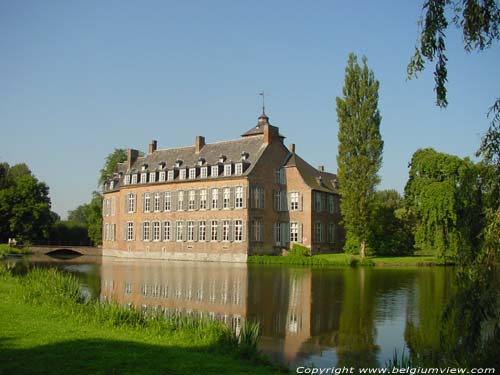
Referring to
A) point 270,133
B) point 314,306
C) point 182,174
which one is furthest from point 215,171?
point 314,306

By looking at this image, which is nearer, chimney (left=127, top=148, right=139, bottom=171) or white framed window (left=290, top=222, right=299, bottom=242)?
white framed window (left=290, top=222, right=299, bottom=242)

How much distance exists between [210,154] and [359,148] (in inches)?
585

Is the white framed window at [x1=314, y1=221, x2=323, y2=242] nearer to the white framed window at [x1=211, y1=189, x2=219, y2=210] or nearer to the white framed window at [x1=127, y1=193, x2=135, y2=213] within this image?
the white framed window at [x1=211, y1=189, x2=219, y2=210]

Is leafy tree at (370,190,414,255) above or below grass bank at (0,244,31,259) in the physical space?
above

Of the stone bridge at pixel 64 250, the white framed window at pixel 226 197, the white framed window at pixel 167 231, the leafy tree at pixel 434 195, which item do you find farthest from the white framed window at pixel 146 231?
the leafy tree at pixel 434 195

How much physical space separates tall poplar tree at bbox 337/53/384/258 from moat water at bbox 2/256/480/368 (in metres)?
11.9

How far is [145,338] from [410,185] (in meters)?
33.6

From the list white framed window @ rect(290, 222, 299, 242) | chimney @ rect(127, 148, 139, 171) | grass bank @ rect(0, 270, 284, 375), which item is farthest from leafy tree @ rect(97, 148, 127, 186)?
grass bank @ rect(0, 270, 284, 375)

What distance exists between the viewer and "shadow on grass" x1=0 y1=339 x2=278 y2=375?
7777 millimetres

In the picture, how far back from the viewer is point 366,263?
38.2 m

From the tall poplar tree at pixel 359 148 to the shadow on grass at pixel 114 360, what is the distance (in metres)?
32.0

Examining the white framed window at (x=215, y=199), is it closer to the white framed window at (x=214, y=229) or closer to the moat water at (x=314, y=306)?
the white framed window at (x=214, y=229)

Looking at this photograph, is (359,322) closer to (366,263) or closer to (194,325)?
(194,325)

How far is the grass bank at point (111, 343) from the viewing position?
7996mm
